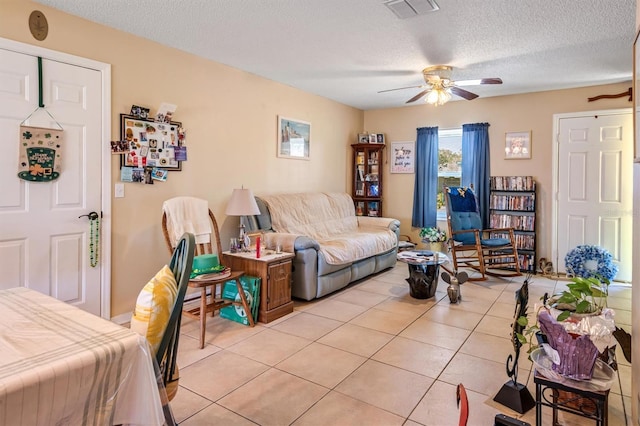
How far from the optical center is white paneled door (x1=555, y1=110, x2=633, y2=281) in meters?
4.73

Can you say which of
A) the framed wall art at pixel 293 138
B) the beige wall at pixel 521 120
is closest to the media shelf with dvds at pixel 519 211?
the beige wall at pixel 521 120

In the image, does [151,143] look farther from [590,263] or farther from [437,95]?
[590,263]

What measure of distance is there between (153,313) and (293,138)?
4.05 metres

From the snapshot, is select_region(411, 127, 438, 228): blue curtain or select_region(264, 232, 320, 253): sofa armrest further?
select_region(411, 127, 438, 228): blue curtain

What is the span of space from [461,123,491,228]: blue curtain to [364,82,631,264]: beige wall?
122 millimetres

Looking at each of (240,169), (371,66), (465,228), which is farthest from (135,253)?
(465,228)

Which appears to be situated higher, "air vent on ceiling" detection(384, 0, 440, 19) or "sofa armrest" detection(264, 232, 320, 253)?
"air vent on ceiling" detection(384, 0, 440, 19)

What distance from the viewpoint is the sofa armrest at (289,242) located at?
148 inches

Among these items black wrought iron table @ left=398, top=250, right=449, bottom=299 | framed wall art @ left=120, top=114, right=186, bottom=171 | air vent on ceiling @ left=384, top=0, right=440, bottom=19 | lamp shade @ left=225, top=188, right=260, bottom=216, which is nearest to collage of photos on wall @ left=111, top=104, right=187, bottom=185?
framed wall art @ left=120, top=114, right=186, bottom=171

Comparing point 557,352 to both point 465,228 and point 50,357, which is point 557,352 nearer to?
point 50,357

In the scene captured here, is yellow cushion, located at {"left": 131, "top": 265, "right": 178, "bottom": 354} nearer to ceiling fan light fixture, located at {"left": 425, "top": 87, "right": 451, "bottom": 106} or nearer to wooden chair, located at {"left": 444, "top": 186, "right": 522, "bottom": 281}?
ceiling fan light fixture, located at {"left": 425, "top": 87, "right": 451, "bottom": 106}

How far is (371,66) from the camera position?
13.5 feet

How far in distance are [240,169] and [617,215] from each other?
15.1 ft

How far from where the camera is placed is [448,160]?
6.10m
